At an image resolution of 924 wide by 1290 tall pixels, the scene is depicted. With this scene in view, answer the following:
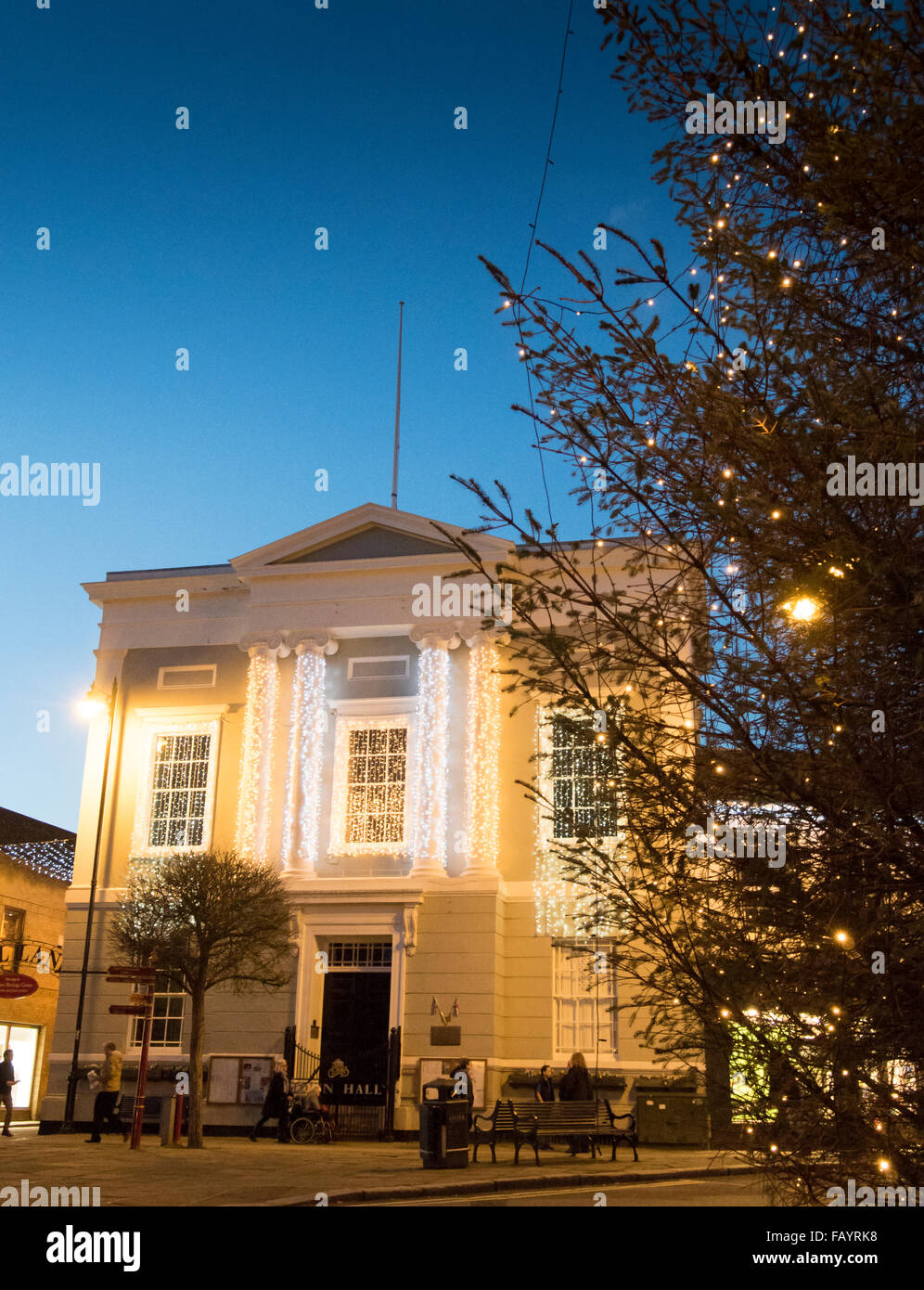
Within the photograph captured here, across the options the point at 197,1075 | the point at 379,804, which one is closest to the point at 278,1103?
the point at 197,1075

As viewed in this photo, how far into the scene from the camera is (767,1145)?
540 centimetres

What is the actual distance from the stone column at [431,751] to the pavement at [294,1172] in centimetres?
570

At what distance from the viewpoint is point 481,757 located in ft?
81.0

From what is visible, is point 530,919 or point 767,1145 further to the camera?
point 530,919

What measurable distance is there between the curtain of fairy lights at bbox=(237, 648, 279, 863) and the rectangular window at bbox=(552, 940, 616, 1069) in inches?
259

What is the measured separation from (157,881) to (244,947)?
2105mm

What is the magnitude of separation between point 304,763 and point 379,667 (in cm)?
260

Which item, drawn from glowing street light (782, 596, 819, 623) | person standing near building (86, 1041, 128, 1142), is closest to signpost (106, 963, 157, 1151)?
person standing near building (86, 1041, 128, 1142)

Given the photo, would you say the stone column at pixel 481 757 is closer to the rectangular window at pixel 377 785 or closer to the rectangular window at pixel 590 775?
the rectangular window at pixel 377 785

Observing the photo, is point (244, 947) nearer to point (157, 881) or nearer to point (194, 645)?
point (157, 881)

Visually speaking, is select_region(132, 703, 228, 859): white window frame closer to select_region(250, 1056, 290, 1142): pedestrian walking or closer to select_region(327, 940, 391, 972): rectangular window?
select_region(327, 940, 391, 972): rectangular window

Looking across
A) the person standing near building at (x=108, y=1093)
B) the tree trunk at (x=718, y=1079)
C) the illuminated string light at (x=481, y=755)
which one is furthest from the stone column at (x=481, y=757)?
the tree trunk at (x=718, y=1079)

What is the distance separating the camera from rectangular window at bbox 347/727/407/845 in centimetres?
2519
